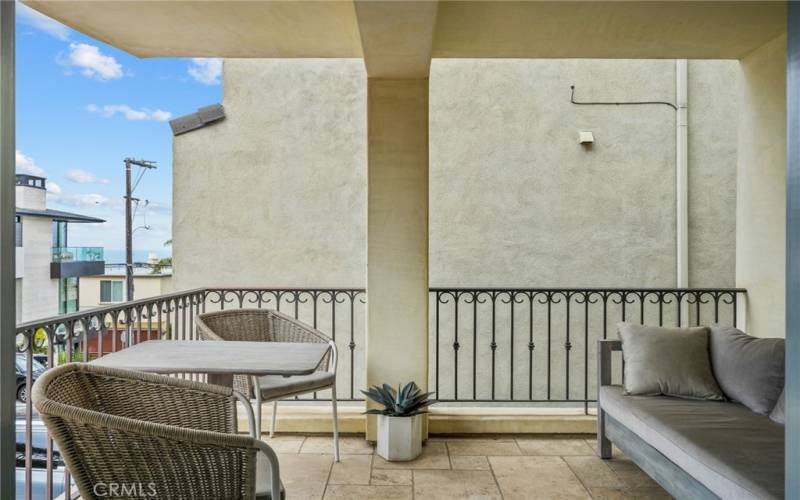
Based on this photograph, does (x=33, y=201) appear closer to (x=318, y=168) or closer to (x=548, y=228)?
(x=318, y=168)

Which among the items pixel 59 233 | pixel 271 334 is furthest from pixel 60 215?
pixel 271 334

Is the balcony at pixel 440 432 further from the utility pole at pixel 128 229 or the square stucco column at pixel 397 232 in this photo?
the utility pole at pixel 128 229

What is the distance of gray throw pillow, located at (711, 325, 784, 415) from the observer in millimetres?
2623

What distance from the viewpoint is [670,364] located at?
2932mm

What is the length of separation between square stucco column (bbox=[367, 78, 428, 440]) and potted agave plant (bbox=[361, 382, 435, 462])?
0.20 m

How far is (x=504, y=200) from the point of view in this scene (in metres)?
5.59

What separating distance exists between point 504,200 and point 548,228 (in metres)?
0.52

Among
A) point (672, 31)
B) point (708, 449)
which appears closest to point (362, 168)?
point (672, 31)

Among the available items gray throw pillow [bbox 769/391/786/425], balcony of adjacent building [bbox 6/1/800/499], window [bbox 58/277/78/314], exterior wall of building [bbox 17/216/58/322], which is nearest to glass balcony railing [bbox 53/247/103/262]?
exterior wall of building [bbox 17/216/58/322]

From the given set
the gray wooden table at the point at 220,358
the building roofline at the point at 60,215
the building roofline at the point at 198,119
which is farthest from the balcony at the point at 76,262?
the gray wooden table at the point at 220,358

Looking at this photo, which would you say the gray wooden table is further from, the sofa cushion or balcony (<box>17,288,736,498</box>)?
the sofa cushion

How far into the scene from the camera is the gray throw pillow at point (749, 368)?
A: 2.62 metres

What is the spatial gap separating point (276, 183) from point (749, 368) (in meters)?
4.46

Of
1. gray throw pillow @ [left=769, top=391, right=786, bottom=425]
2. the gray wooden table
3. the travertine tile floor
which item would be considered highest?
the gray wooden table
